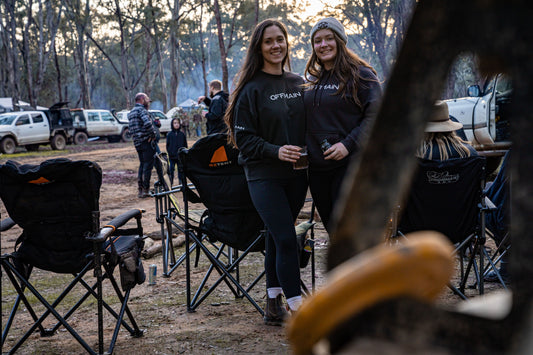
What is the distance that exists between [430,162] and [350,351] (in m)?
2.92

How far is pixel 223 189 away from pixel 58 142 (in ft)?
68.2

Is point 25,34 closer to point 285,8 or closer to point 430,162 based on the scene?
point 285,8

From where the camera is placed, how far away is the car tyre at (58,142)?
22.3 meters

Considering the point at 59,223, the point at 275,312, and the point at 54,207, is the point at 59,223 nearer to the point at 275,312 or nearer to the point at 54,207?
the point at 54,207

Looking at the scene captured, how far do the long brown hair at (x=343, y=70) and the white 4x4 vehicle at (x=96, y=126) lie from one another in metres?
23.7

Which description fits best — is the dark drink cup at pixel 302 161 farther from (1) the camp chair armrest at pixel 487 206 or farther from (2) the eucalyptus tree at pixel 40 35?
(2) the eucalyptus tree at pixel 40 35

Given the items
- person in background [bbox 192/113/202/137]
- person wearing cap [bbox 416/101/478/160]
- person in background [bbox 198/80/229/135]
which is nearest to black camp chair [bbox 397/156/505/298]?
person wearing cap [bbox 416/101/478/160]

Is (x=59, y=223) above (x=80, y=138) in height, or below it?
above

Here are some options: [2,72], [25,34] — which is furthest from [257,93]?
[2,72]

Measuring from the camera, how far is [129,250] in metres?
3.25

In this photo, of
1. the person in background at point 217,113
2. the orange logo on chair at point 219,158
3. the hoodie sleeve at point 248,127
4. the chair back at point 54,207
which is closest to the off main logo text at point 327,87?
the hoodie sleeve at point 248,127

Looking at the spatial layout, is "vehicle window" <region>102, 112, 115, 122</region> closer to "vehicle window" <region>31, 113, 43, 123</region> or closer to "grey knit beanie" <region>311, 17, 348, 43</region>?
"vehicle window" <region>31, 113, 43, 123</region>

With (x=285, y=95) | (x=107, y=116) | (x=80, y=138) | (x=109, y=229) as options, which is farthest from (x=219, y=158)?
(x=107, y=116)

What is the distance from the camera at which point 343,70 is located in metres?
2.99
